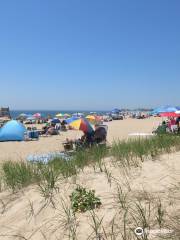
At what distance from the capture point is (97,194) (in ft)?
13.4

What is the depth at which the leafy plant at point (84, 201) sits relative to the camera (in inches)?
142

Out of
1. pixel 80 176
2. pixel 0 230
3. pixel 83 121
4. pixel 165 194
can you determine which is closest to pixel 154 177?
pixel 165 194

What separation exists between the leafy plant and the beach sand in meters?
0.08

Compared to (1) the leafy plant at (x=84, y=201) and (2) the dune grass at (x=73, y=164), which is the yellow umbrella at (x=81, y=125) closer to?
(2) the dune grass at (x=73, y=164)

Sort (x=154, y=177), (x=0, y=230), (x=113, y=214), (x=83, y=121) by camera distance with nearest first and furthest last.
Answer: (x=113, y=214)
(x=0, y=230)
(x=154, y=177)
(x=83, y=121)

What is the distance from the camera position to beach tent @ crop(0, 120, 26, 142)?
67.5ft

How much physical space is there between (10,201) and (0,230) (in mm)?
905

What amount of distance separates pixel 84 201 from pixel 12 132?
58.3 ft

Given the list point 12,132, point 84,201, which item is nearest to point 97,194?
point 84,201

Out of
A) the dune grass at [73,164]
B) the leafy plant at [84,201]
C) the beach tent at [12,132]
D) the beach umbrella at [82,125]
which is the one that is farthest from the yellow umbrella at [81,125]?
the leafy plant at [84,201]

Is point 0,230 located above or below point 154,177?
below

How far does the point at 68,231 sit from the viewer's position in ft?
10.5

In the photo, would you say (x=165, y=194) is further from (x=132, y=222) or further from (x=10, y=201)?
(x=10, y=201)

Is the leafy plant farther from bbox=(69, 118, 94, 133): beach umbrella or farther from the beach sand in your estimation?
bbox=(69, 118, 94, 133): beach umbrella
